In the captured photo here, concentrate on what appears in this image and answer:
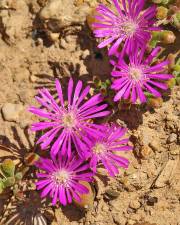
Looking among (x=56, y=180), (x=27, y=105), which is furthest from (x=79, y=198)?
(x=27, y=105)

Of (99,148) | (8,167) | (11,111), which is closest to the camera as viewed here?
(8,167)

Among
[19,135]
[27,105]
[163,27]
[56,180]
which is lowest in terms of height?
[56,180]

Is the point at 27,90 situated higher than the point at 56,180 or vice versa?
the point at 27,90

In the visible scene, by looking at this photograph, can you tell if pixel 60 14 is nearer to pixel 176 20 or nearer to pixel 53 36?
pixel 53 36

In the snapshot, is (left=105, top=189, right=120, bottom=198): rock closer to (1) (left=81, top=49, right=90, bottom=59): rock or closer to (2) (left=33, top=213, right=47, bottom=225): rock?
(2) (left=33, top=213, right=47, bottom=225): rock

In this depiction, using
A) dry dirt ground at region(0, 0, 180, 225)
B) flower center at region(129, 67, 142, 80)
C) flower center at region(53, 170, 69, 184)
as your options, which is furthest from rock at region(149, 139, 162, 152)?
flower center at region(53, 170, 69, 184)

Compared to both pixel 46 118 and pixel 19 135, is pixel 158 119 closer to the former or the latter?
pixel 46 118

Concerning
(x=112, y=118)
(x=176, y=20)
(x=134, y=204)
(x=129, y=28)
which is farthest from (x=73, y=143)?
(x=176, y=20)

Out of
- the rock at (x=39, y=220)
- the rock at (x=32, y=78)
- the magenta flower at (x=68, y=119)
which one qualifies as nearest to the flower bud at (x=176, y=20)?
the magenta flower at (x=68, y=119)
